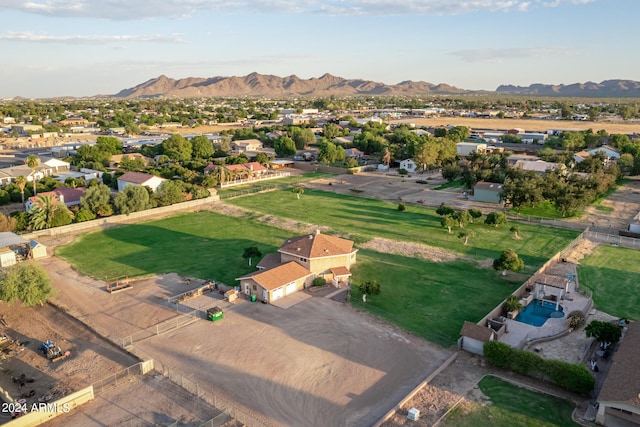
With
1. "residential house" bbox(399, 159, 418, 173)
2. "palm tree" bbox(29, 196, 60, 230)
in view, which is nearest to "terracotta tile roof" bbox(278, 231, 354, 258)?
"palm tree" bbox(29, 196, 60, 230)

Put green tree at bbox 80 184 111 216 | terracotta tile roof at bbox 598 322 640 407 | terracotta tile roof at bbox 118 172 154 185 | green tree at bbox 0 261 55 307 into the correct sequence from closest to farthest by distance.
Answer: terracotta tile roof at bbox 598 322 640 407, green tree at bbox 0 261 55 307, green tree at bbox 80 184 111 216, terracotta tile roof at bbox 118 172 154 185

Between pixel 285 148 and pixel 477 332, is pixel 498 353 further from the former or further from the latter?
pixel 285 148

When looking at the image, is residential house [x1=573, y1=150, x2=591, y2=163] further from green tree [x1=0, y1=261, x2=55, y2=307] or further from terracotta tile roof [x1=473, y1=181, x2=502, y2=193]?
green tree [x1=0, y1=261, x2=55, y2=307]

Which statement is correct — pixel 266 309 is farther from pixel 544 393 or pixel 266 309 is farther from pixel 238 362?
pixel 544 393

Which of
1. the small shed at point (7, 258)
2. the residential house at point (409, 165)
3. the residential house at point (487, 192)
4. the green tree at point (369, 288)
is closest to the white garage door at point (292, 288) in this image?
the green tree at point (369, 288)

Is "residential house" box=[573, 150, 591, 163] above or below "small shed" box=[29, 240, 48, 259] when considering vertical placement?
above

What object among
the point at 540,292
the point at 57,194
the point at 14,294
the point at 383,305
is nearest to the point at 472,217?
the point at 540,292
